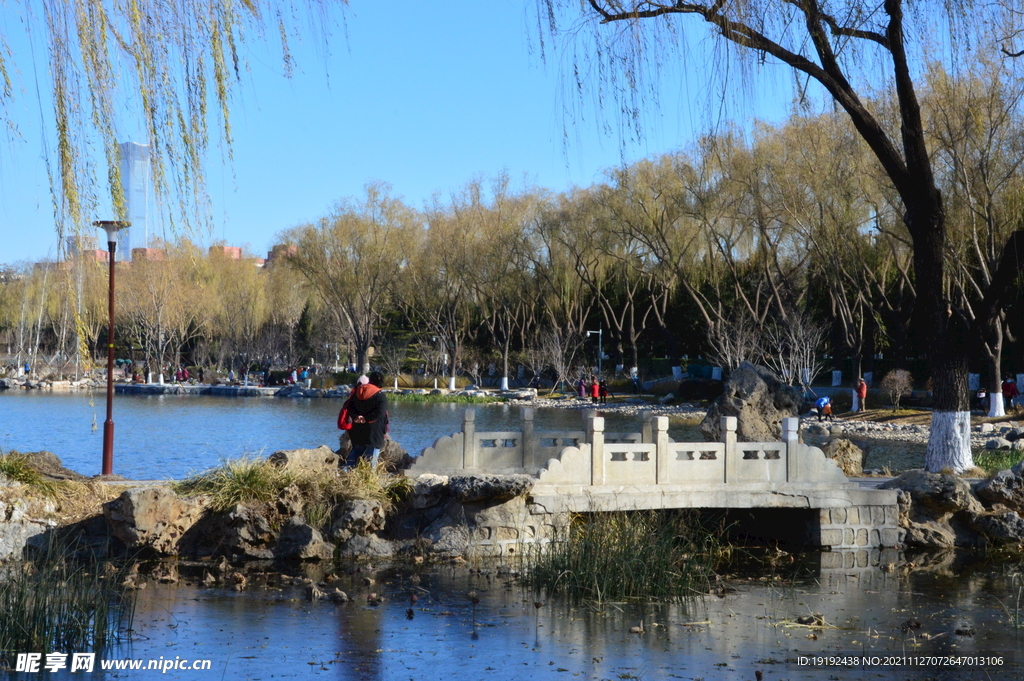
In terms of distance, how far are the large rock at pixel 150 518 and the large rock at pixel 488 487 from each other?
3174mm

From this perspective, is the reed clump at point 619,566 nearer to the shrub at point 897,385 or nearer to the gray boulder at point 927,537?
the gray boulder at point 927,537

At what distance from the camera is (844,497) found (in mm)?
13594

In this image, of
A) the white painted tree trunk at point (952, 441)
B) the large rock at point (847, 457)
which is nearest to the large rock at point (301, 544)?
the white painted tree trunk at point (952, 441)

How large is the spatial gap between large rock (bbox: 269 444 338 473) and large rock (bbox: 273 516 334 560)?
0.89 metres

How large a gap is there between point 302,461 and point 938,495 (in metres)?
8.58

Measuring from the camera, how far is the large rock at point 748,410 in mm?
22047

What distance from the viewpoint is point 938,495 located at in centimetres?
1391

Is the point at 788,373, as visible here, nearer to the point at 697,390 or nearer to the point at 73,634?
the point at 697,390

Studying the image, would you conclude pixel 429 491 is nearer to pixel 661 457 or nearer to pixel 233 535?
pixel 233 535

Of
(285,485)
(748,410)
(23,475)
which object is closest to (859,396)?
(748,410)

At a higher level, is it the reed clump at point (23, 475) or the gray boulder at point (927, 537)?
the reed clump at point (23, 475)

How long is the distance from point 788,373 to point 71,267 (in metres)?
36.2

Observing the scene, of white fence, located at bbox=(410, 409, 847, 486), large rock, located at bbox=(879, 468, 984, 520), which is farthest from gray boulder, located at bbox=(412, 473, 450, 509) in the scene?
large rock, located at bbox=(879, 468, 984, 520)

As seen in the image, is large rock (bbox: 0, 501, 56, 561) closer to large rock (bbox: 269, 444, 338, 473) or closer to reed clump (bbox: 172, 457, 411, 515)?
reed clump (bbox: 172, 457, 411, 515)
